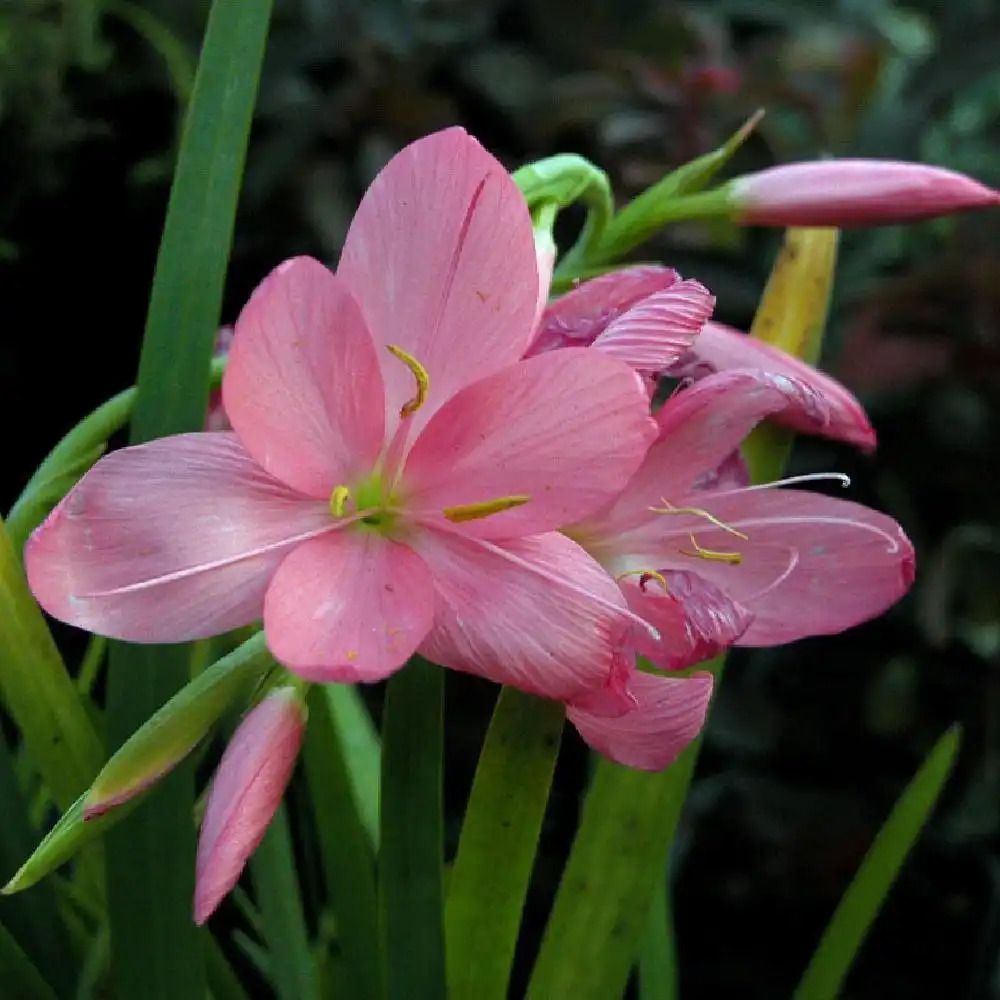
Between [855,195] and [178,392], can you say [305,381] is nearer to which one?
[178,392]

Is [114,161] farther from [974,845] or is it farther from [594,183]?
[974,845]

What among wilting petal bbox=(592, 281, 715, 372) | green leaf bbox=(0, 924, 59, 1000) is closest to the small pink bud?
wilting petal bbox=(592, 281, 715, 372)

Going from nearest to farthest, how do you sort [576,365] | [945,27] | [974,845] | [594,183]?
1. [576,365]
2. [594,183]
3. [974,845]
4. [945,27]

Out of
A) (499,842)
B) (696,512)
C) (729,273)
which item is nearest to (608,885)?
(499,842)

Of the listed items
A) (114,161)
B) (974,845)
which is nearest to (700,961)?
(974,845)

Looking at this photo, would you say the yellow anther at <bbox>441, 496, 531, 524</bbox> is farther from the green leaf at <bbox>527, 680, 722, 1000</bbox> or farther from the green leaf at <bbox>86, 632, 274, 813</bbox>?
the green leaf at <bbox>527, 680, 722, 1000</bbox>

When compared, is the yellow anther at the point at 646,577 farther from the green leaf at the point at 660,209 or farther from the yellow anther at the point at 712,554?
the green leaf at the point at 660,209

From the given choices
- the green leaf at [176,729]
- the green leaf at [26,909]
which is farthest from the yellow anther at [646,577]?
the green leaf at [26,909]

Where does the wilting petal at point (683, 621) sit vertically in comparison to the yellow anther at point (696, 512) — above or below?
below
